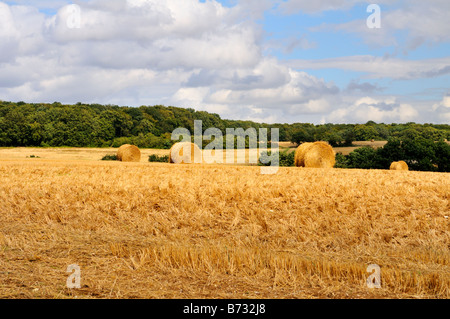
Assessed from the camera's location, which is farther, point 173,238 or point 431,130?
point 431,130

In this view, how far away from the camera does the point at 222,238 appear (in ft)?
27.5

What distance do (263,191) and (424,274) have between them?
22.1 ft

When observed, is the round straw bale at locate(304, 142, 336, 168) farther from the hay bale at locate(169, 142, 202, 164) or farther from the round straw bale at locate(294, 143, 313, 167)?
the hay bale at locate(169, 142, 202, 164)

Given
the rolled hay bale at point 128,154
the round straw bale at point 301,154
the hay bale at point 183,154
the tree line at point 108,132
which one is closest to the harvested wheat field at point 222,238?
the round straw bale at point 301,154

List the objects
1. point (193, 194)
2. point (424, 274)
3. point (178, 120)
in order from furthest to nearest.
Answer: point (178, 120)
point (193, 194)
point (424, 274)

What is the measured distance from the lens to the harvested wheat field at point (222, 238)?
543 cm

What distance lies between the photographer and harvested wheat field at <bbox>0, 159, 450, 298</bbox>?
5430 millimetres

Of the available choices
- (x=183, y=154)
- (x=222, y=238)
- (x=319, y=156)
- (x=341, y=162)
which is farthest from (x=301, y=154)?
(x=222, y=238)

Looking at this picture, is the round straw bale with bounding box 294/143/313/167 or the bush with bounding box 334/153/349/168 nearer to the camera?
the round straw bale with bounding box 294/143/313/167

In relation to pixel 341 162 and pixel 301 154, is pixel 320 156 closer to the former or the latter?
pixel 301 154

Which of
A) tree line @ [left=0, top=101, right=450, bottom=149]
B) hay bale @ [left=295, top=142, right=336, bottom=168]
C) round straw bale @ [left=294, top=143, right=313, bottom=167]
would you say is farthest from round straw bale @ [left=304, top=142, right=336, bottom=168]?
tree line @ [left=0, top=101, right=450, bottom=149]

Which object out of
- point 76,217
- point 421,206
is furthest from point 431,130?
point 76,217

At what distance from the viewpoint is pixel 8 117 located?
5781cm
